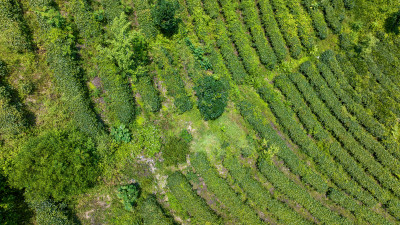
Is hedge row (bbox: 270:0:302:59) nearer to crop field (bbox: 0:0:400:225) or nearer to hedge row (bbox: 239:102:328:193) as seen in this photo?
crop field (bbox: 0:0:400:225)

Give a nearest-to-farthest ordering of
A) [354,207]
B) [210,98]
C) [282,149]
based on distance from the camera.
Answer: [210,98], [354,207], [282,149]

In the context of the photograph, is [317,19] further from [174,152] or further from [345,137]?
[174,152]

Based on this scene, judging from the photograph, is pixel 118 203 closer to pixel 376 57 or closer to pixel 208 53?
pixel 208 53

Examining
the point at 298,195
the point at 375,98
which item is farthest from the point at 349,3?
the point at 298,195

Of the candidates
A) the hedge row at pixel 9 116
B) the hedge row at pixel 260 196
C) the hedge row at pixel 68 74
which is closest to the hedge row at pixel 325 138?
the hedge row at pixel 260 196

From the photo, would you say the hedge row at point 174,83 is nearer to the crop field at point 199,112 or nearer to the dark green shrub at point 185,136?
the crop field at point 199,112

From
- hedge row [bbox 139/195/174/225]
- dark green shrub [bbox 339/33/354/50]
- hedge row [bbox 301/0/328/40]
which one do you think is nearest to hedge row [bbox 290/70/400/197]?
hedge row [bbox 301/0/328/40]
